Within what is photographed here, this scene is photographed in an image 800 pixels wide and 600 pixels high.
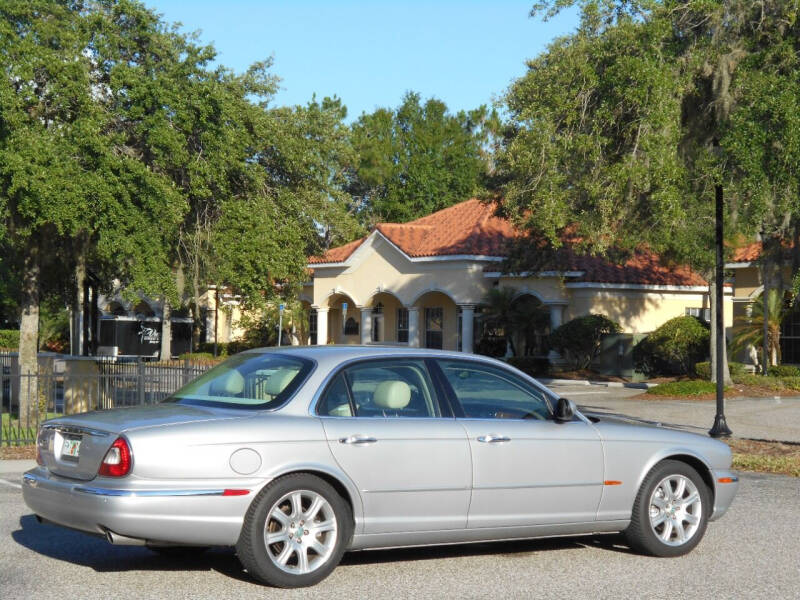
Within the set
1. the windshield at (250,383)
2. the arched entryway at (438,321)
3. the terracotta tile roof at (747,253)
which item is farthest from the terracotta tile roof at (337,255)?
the windshield at (250,383)

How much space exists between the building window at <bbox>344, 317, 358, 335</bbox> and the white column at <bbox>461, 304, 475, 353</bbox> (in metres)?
9.65

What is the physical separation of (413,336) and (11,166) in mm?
27032

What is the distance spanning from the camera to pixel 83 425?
7.10 metres

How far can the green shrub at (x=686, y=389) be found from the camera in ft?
94.8

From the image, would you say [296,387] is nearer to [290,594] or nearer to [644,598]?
[290,594]

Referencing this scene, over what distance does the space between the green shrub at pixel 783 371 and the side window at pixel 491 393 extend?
2638cm

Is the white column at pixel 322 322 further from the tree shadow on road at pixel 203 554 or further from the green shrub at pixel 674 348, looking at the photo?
the tree shadow on road at pixel 203 554

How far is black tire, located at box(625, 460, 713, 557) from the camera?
8312mm

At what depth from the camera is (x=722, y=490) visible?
875 cm

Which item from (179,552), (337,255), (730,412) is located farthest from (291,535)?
(337,255)

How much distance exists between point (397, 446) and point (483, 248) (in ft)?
114

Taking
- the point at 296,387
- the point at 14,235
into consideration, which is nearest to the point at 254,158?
the point at 14,235

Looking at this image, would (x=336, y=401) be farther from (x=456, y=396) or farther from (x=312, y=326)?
(x=312, y=326)

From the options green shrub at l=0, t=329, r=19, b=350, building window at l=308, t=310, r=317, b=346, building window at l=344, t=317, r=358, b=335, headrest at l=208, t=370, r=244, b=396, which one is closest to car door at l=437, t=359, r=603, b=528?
headrest at l=208, t=370, r=244, b=396
